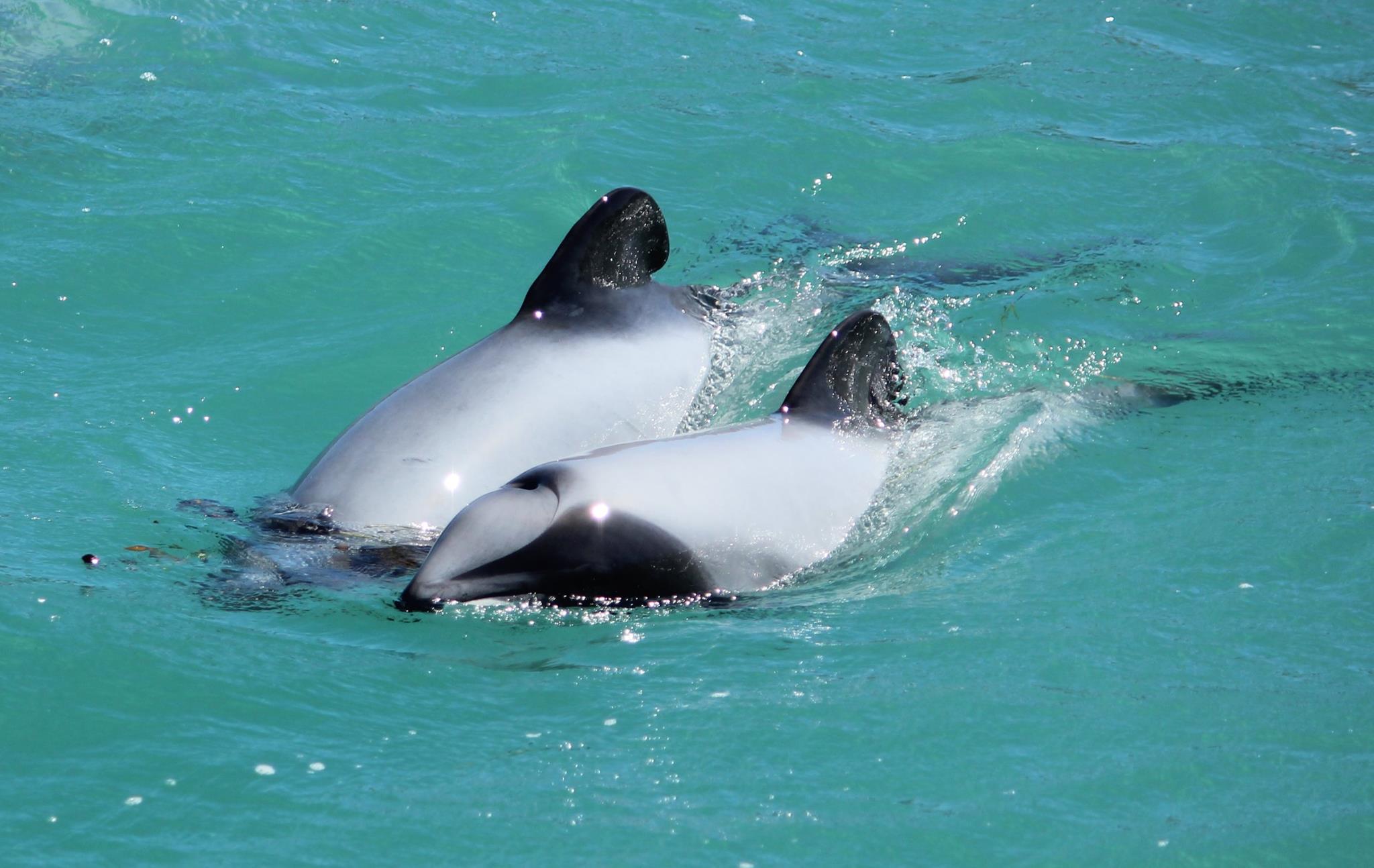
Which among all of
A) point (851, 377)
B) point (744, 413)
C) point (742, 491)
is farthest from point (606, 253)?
point (742, 491)

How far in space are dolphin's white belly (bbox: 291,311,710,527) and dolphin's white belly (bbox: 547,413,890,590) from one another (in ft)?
2.98

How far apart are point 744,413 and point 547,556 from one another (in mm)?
2442

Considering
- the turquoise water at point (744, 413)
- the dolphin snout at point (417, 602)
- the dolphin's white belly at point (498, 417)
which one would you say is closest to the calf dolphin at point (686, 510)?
the dolphin snout at point (417, 602)

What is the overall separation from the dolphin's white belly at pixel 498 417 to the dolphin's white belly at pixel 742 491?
35.8 inches

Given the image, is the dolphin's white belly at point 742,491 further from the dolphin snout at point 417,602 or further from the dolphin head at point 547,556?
the dolphin snout at point 417,602

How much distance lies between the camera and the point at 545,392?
283 inches

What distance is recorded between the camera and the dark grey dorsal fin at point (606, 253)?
7645 mm

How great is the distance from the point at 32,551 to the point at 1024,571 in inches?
171

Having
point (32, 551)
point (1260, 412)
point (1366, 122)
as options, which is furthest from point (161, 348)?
point (1366, 122)

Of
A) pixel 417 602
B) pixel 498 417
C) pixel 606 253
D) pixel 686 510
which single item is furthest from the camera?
pixel 606 253

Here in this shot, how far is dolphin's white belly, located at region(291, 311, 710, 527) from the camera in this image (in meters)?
6.66

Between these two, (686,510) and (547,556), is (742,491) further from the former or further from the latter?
(547,556)

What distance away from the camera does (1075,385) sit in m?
8.15

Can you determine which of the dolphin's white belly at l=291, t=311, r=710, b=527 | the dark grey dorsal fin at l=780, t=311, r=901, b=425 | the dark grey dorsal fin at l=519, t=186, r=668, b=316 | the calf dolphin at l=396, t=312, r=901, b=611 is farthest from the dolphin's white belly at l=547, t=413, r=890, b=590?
the dark grey dorsal fin at l=519, t=186, r=668, b=316
